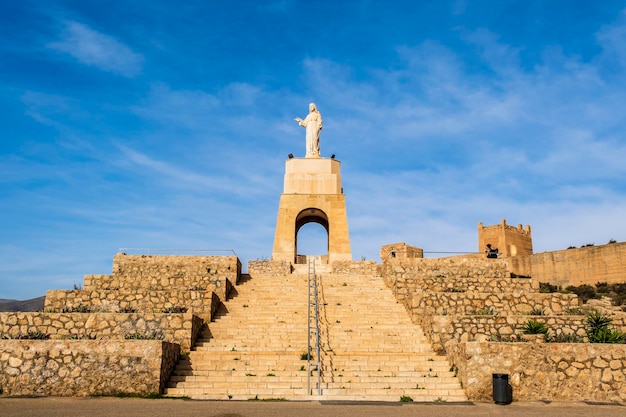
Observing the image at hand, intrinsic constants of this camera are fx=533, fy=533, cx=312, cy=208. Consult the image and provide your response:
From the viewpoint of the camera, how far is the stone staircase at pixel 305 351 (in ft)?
39.2

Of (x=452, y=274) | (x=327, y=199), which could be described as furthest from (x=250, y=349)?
(x=327, y=199)

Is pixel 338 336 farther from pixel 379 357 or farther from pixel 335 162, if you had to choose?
pixel 335 162

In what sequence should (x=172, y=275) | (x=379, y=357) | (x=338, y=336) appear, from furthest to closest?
1. (x=172, y=275)
2. (x=338, y=336)
3. (x=379, y=357)

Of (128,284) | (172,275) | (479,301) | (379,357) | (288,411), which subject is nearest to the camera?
(288,411)

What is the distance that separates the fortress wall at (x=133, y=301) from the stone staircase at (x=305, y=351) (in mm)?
715

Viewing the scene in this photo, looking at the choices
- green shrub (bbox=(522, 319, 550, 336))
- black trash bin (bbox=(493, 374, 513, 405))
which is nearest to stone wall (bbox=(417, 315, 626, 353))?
green shrub (bbox=(522, 319, 550, 336))

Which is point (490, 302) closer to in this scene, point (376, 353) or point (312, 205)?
point (376, 353)

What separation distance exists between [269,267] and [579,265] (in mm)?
22918

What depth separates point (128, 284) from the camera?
774 inches

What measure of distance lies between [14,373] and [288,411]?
6.09 meters

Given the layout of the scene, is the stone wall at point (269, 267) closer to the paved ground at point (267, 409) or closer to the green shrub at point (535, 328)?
the green shrub at point (535, 328)

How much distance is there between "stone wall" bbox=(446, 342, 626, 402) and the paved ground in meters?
0.38

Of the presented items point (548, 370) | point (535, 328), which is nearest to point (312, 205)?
point (535, 328)

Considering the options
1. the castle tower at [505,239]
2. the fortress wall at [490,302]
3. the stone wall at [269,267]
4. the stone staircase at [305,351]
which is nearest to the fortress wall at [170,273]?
the stone staircase at [305,351]
